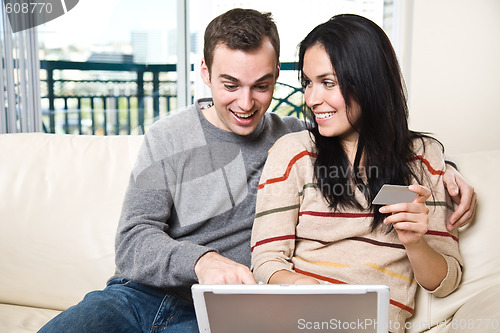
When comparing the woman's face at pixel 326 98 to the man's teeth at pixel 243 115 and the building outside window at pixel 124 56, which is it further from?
the building outside window at pixel 124 56

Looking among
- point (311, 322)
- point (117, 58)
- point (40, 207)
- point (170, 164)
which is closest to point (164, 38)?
point (117, 58)

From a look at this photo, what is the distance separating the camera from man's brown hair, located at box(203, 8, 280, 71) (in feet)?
4.47

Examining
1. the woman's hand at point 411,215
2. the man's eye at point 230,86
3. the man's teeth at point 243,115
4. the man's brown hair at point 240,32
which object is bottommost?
the woman's hand at point 411,215

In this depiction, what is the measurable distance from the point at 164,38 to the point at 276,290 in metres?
2.98

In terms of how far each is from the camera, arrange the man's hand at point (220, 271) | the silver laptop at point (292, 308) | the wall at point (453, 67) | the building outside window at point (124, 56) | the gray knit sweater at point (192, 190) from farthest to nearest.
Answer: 1. the wall at point (453, 67)
2. the building outside window at point (124, 56)
3. the gray knit sweater at point (192, 190)
4. the man's hand at point (220, 271)
5. the silver laptop at point (292, 308)

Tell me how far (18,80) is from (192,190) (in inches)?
84.2

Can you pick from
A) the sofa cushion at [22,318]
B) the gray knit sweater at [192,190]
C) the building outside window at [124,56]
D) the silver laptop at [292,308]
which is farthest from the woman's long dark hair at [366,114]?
the building outside window at [124,56]

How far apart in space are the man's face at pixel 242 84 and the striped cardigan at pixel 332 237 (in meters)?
0.15

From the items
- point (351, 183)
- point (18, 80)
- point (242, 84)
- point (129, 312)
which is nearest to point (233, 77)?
point (242, 84)

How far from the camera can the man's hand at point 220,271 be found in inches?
40.4

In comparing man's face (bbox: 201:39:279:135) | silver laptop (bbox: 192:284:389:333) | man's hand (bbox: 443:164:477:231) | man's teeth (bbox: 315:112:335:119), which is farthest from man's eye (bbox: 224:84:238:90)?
silver laptop (bbox: 192:284:389:333)

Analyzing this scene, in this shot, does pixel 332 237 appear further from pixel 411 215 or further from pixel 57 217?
pixel 57 217

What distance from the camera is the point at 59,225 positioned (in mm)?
1649

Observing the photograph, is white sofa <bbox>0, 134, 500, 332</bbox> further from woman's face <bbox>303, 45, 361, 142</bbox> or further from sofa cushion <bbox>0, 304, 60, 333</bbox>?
woman's face <bbox>303, 45, 361, 142</bbox>
